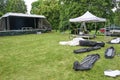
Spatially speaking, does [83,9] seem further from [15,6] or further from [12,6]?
[15,6]

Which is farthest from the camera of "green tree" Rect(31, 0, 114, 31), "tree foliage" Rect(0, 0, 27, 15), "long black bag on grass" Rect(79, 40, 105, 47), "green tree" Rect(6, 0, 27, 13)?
"green tree" Rect(6, 0, 27, 13)

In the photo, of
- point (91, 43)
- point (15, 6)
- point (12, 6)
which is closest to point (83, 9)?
point (91, 43)

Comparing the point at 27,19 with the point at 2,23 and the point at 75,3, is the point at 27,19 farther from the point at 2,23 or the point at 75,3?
the point at 75,3

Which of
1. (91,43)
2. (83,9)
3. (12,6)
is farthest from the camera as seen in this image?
(12,6)

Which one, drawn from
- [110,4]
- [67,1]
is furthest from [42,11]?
[110,4]

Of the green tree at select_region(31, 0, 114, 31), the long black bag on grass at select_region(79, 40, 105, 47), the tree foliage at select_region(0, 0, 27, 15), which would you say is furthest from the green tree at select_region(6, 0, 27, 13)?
the long black bag on grass at select_region(79, 40, 105, 47)

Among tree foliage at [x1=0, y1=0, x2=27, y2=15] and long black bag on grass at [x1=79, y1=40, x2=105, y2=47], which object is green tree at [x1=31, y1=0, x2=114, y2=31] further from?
tree foliage at [x1=0, y1=0, x2=27, y2=15]

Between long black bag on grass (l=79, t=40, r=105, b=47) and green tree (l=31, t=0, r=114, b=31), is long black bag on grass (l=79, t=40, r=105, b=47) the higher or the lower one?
the lower one

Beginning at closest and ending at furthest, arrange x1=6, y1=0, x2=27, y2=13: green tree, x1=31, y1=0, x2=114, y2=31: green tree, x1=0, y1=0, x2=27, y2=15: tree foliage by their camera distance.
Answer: x1=31, y1=0, x2=114, y2=31: green tree → x1=0, y1=0, x2=27, y2=15: tree foliage → x1=6, y1=0, x2=27, y2=13: green tree

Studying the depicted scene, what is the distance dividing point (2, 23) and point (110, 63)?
2163 centimetres

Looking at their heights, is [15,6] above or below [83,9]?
above

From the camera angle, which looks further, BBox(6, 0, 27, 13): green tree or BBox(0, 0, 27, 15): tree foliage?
BBox(6, 0, 27, 13): green tree

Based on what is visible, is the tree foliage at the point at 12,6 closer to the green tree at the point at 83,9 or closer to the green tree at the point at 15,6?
the green tree at the point at 15,6

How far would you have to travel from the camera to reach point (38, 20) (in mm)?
31766
